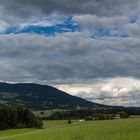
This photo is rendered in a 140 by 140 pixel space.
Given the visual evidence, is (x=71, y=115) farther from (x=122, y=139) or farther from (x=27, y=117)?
(x=122, y=139)

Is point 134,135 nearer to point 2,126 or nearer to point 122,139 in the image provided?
point 122,139

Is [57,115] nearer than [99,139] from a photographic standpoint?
No

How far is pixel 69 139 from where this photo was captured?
71.8 feet

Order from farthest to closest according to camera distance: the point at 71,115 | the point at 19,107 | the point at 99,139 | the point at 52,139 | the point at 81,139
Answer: the point at 71,115 → the point at 19,107 → the point at 52,139 → the point at 81,139 → the point at 99,139

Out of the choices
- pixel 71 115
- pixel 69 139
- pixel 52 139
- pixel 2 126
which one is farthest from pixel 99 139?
pixel 71 115

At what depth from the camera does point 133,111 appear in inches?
3681

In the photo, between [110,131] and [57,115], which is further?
[57,115]

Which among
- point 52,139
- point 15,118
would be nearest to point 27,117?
point 15,118

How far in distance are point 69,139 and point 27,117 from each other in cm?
10223

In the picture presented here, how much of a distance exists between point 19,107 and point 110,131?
106945mm

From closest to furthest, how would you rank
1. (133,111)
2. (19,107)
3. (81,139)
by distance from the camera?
1. (81,139)
2. (133,111)
3. (19,107)

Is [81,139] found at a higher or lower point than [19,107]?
lower

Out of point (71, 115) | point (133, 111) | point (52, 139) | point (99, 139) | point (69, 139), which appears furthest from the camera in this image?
point (71, 115)

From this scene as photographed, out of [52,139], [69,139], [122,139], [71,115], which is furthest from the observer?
[71,115]
